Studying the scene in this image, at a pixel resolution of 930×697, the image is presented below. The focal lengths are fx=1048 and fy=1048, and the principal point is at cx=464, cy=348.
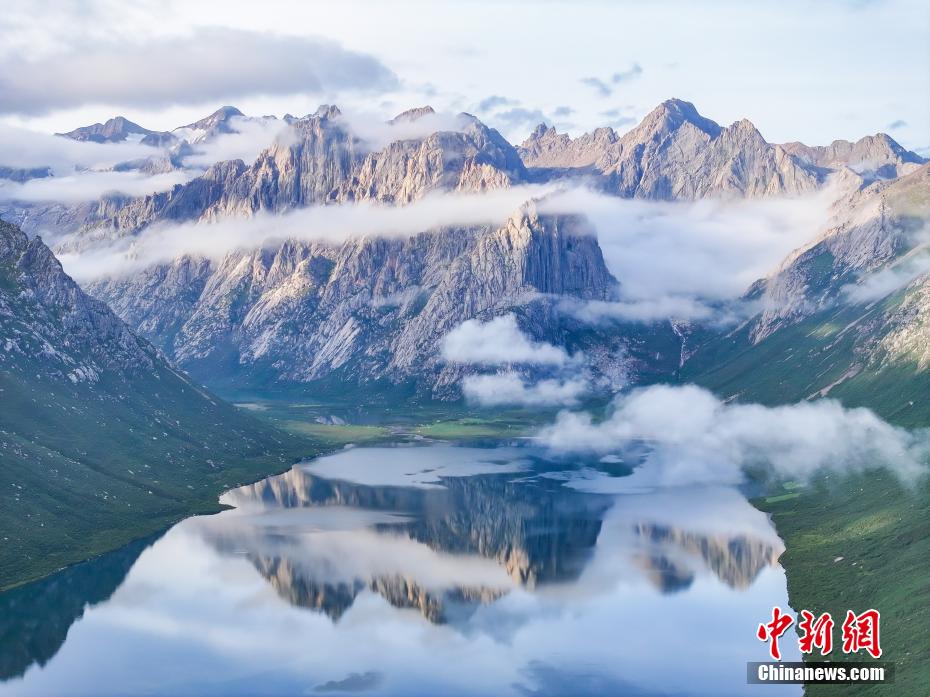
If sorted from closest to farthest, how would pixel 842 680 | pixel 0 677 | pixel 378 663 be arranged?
pixel 842 680, pixel 0 677, pixel 378 663

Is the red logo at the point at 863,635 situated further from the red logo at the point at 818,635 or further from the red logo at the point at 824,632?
the red logo at the point at 818,635

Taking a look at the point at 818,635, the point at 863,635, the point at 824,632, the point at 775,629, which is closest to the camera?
the point at 863,635

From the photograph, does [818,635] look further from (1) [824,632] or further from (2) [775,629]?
(2) [775,629]

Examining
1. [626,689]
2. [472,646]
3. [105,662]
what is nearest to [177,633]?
[105,662]

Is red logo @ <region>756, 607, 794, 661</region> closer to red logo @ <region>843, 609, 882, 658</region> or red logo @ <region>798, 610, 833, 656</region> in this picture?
red logo @ <region>798, 610, 833, 656</region>

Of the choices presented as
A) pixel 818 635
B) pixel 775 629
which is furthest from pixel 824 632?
pixel 775 629

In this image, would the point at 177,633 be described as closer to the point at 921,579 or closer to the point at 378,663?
the point at 378,663

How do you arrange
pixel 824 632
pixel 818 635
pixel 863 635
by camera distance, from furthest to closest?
pixel 818 635
pixel 824 632
pixel 863 635

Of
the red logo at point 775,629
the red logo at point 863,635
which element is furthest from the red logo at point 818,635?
the red logo at point 775,629

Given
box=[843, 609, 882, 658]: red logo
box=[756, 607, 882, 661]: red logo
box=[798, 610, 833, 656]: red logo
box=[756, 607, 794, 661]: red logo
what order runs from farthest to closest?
box=[756, 607, 794, 661]: red logo
box=[798, 610, 833, 656]: red logo
box=[756, 607, 882, 661]: red logo
box=[843, 609, 882, 658]: red logo

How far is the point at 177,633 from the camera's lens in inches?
7500

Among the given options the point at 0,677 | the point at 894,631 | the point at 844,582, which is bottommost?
the point at 0,677

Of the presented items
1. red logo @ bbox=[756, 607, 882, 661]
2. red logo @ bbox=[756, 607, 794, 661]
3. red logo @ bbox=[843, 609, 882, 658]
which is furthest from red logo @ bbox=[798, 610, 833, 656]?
red logo @ bbox=[756, 607, 794, 661]

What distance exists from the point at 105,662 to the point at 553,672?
243ft
